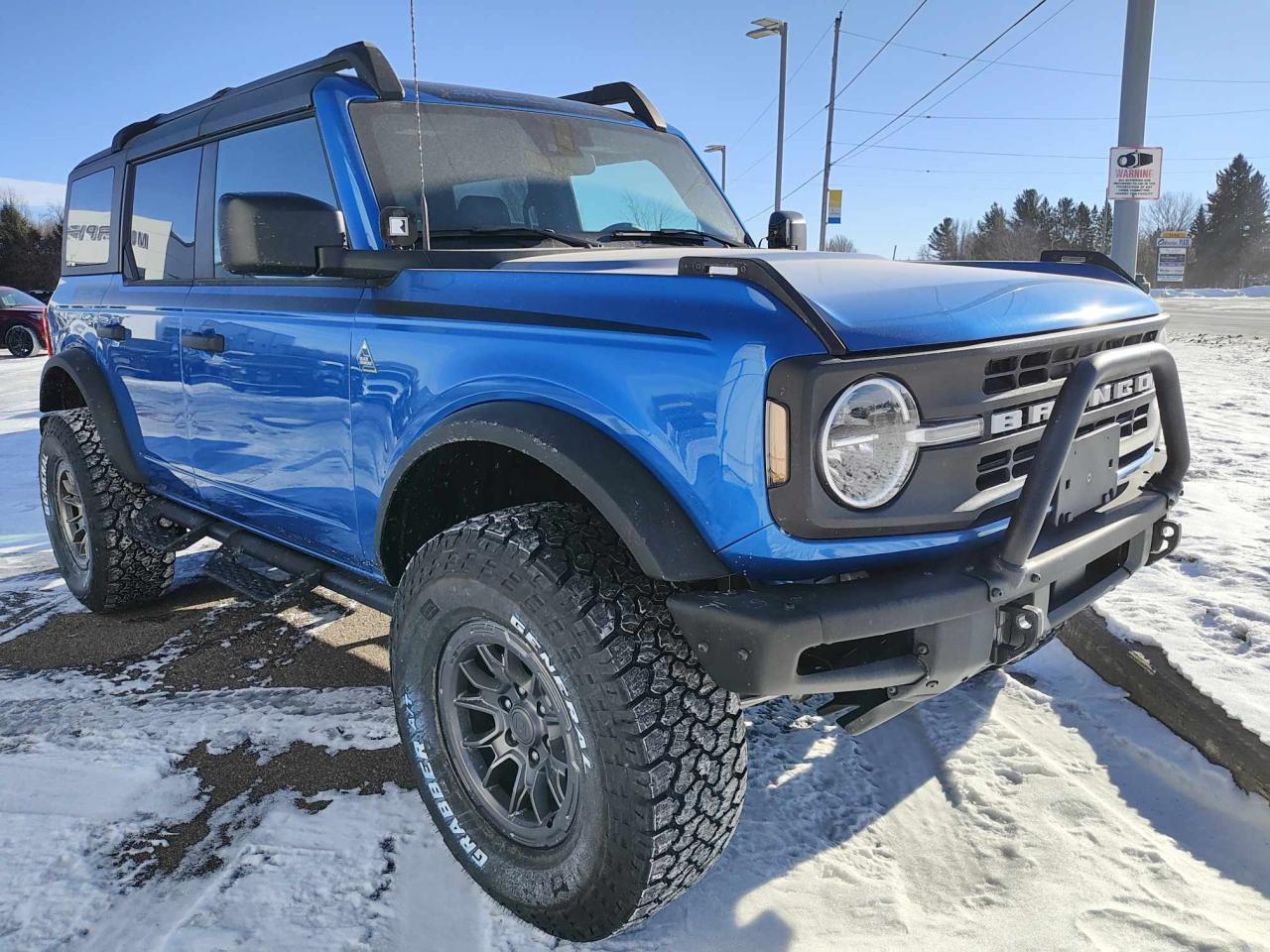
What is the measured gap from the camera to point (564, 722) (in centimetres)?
194

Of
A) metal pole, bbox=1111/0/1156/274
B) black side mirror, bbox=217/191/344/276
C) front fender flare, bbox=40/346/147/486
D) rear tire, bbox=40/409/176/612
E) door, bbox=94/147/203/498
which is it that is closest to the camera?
black side mirror, bbox=217/191/344/276

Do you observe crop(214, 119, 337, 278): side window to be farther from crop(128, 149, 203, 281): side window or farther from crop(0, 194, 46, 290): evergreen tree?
crop(0, 194, 46, 290): evergreen tree

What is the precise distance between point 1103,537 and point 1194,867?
94cm

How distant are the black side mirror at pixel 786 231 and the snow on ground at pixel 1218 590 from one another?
1958 mm

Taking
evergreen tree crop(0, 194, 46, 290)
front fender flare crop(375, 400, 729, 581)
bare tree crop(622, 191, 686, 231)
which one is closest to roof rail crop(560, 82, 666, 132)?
bare tree crop(622, 191, 686, 231)

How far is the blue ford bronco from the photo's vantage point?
173cm

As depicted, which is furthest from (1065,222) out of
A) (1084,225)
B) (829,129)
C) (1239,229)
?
(829,129)

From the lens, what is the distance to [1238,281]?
Result: 262ft

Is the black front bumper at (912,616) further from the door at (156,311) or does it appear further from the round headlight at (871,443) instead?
the door at (156,311)

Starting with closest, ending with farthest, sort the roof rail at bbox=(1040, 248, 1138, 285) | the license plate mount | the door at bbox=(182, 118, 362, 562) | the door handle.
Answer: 1. the license plate mount
2. the door at bbox=(182, 118, 362, 562)
3. the roof rail at bbox=(1040, 248, 1138, 285)
4. the door handle

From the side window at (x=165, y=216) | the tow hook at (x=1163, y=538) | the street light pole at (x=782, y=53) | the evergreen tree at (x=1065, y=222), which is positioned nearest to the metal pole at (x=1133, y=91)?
the tow hook at (x=1163, y=538)

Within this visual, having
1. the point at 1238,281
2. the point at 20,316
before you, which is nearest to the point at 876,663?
the point at 20,316

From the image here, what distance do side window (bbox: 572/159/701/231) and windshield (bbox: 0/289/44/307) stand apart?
21.2m

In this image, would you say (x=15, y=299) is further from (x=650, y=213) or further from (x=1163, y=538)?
(x=1163, y=538)
